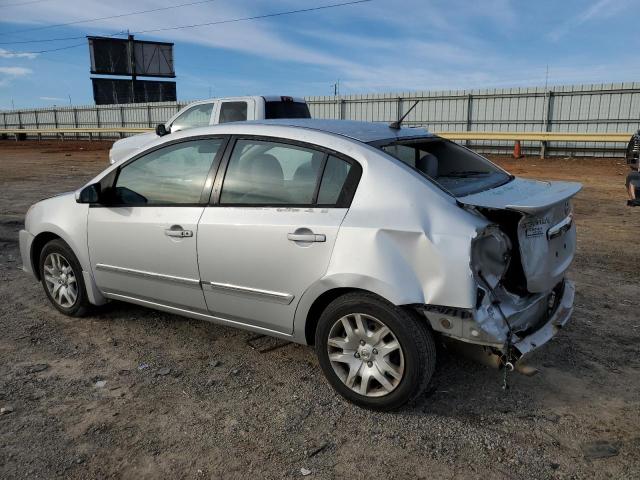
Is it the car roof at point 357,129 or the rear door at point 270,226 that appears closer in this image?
the rear door at point 270,226

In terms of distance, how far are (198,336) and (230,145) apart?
1540mm

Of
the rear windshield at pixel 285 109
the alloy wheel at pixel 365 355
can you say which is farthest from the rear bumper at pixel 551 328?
the rear windshield at pixel 285 109

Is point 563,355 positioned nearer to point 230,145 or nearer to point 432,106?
point 230,145

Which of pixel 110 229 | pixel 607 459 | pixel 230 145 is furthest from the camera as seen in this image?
pixel 110 229

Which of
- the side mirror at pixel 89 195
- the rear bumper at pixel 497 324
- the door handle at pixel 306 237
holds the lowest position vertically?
the rear bumper at pixel 497 324

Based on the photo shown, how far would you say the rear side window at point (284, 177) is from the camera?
124 inches

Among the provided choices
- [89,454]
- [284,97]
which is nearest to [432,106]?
[284,97]

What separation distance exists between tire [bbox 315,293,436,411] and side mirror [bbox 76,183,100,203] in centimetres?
205

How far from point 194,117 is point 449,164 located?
797 centimetres

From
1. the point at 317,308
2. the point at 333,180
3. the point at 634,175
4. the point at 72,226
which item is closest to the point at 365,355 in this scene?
the point at 317,308

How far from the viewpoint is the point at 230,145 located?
361 cm

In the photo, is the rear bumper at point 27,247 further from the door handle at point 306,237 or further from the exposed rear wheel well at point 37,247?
the door handle at point 306,237

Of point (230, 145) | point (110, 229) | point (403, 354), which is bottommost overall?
point (403, 354)

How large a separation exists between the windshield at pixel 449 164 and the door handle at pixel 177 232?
53.9 inches
